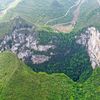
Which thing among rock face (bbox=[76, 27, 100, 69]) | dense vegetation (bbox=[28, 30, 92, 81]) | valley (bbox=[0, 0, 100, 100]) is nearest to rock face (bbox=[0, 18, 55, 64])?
valley (bbox=[0, 0, 100, 100])

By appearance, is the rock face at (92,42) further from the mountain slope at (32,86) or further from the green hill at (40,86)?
the mountain slope at (32,86)

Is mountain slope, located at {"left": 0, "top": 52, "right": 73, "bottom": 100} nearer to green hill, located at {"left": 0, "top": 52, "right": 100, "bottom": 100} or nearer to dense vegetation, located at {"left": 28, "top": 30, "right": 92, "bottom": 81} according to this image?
green hill, located at {"left": 0, "top": 52, "right": 100, "bottom": 100}

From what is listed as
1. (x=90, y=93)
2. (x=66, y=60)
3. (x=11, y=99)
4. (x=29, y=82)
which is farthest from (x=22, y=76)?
(x=66, y=60)

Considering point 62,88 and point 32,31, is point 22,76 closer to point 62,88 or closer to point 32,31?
point 62,88

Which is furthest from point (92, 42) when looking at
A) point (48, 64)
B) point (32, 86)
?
point (32, 86)

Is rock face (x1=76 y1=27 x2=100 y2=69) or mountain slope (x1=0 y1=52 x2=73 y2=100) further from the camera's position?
rock face (x1=76 y1=27 x2=100 y2=69)

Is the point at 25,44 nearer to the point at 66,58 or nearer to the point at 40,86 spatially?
the point at 66,58

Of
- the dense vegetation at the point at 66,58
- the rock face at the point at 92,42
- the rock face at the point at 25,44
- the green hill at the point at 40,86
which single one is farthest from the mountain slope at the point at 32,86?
the rock face at the point at 25,44
